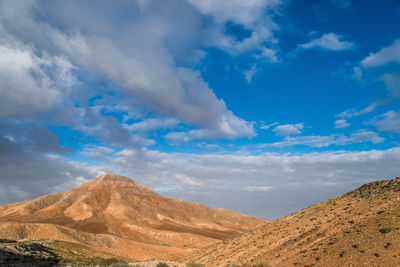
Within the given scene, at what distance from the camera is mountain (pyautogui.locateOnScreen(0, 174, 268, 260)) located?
70688 mm

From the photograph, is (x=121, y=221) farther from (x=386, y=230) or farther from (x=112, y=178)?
(x=386, y=230)

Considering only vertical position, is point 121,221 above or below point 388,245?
above

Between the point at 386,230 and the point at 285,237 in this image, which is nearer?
the point at 386,230

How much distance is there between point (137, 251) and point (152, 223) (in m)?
52.7

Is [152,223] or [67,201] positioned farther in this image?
[67,201]

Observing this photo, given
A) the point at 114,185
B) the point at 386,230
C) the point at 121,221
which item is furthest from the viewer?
the point at 114,185

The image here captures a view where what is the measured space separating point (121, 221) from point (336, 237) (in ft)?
327

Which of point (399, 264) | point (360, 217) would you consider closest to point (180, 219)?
point (360, 217)

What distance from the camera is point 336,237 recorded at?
83.0ft

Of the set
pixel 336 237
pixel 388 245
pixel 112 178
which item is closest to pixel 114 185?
pixel 112 178

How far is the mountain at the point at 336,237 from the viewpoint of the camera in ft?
67.1

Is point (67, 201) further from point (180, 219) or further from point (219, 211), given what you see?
point (219, 211)

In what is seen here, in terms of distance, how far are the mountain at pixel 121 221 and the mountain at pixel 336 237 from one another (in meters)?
31.6

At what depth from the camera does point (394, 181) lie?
3666cm
